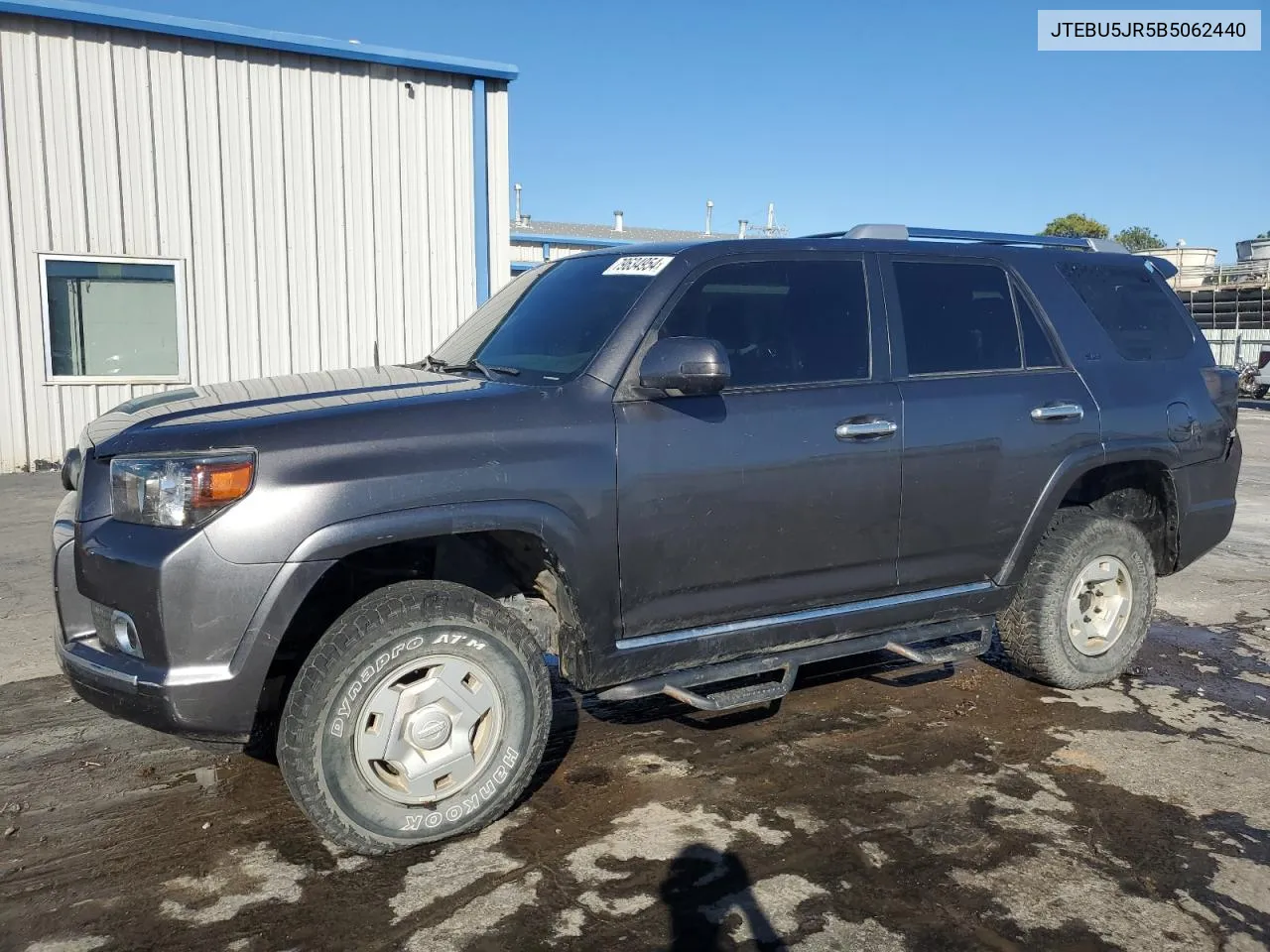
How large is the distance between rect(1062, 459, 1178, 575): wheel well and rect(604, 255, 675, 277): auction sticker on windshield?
2250 mm

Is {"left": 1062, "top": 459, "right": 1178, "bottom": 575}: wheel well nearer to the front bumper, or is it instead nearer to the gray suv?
the gray suv

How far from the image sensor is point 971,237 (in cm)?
485

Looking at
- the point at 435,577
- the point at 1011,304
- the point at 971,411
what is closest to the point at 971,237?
the point at 1011,304

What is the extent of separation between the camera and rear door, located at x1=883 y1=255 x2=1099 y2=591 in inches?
165

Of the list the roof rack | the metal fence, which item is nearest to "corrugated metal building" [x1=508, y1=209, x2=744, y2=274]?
the roof rack

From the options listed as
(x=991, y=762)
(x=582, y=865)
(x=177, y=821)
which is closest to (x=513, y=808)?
(x=582, y=865)

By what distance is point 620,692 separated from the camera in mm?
3605

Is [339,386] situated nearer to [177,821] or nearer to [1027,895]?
[177,821]

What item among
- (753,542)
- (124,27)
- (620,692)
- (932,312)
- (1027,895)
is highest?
(124,27)

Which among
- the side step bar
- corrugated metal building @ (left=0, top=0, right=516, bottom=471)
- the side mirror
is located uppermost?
corrugated metal building @ (left=0, top=0, right=516, bottom=471)

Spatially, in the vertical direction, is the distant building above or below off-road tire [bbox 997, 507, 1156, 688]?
above

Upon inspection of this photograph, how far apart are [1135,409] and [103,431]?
4281mm

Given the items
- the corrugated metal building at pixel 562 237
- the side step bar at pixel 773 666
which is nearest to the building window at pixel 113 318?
the corrugated metal building at pixel 562 237

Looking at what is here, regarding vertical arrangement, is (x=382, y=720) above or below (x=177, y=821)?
above
